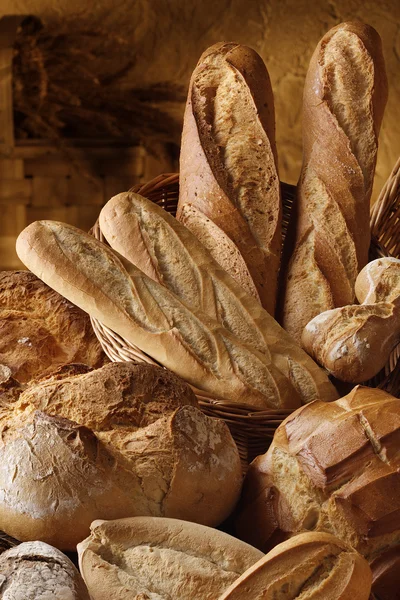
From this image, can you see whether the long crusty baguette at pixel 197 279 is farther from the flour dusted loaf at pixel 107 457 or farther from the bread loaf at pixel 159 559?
the bread loaf at pixel 159 559

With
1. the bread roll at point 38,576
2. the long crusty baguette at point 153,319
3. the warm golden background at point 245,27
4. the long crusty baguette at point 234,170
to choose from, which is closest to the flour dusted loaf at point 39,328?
the long crusty baguette at point 153,319

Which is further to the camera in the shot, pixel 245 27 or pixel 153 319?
pixel 245 27

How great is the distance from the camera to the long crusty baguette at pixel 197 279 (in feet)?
5.54

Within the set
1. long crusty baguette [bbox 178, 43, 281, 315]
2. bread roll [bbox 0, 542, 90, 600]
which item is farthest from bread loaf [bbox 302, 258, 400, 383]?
bread roll [bbox 0, 542, 90, 600]

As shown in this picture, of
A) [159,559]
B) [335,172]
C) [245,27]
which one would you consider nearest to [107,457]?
[159,559]

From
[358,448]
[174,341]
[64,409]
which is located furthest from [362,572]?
[174,341]

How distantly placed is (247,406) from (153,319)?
11.1 inches

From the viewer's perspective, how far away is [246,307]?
5.78ft

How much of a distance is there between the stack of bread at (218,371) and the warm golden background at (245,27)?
134 centimetres

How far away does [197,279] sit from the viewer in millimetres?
1782

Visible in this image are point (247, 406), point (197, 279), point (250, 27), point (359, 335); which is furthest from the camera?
point (250, 27)

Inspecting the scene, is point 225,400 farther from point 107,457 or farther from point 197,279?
point 107,457

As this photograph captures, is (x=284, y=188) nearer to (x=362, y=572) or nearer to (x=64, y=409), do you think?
(x=64, y=409)

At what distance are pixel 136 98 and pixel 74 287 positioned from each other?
Result: 2.14m
